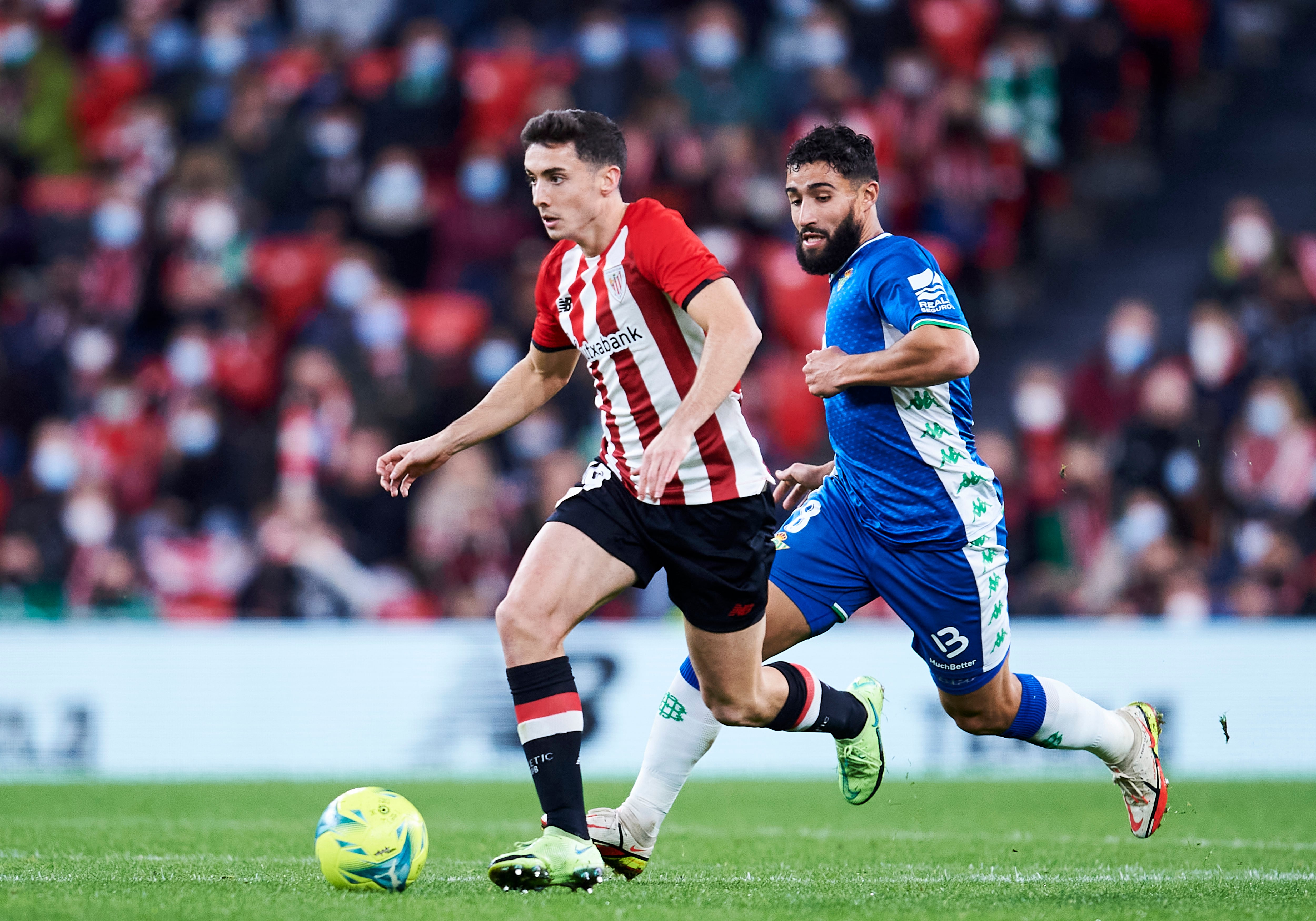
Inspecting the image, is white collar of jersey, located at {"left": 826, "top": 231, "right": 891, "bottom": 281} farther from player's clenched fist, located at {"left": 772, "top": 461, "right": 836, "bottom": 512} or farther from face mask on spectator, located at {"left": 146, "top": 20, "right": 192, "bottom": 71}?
face mask on spectator, located at {"left": 146, "top": 20, "right": 192, "bottom": 71}

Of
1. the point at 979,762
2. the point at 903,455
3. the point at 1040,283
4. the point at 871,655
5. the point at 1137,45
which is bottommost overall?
the point at 979,762

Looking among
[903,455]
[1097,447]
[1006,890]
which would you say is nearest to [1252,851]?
[1006,890]

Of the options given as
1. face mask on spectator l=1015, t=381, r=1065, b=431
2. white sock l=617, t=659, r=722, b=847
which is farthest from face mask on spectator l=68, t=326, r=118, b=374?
white sock l=617, t=659, r=722, b=847

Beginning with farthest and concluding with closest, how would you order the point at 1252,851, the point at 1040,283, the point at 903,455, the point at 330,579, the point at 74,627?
the point at 1040,283, the point at 330,579, the point at 74,627, the point at 1252,851, the point at 903,455

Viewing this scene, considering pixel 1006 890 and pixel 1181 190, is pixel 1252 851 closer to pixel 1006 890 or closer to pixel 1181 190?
pixel 1006 890

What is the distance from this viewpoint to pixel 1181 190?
1540cm

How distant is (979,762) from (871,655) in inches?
40.2

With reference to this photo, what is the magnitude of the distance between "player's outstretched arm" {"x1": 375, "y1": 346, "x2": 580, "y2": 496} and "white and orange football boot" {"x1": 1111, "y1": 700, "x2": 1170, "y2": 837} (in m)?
2.54

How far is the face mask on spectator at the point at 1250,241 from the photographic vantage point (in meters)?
12.4

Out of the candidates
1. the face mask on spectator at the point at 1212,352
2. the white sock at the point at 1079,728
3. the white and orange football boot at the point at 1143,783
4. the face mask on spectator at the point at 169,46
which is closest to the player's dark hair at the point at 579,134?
the white sock at the point at 1079,728

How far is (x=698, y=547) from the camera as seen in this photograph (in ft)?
17.1

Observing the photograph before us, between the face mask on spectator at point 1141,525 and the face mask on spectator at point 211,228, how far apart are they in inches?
304

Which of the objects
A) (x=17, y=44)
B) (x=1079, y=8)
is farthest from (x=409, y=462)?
(x=17, y=44)

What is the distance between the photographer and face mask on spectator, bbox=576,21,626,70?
561 inches
